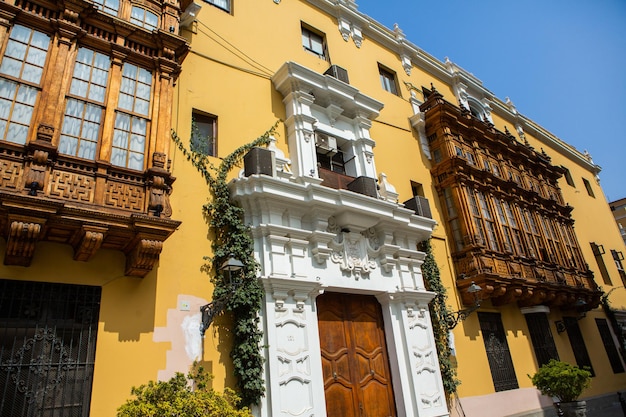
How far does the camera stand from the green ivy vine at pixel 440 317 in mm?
10422

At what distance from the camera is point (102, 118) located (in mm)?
6926

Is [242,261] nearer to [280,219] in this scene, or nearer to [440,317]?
[280,219]

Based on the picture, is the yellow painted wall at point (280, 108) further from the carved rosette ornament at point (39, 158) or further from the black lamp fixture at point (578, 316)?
the carved rosette ornament at point (39, 158)

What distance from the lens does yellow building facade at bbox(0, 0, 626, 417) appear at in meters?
6.16

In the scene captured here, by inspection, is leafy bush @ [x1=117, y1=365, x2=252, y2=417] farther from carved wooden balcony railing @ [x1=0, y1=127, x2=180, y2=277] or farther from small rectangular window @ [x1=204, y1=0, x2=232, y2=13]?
small rectangular window @ [x1=204, y1=0, x2=232, y2=13]

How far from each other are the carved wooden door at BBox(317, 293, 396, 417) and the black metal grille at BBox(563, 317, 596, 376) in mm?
9267

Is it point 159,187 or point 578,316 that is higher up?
point 159,187

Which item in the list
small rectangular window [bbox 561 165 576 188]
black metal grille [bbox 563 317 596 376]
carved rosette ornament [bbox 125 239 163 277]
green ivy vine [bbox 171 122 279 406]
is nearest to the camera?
carved rosette ornament [bbox 125 239 163 277]

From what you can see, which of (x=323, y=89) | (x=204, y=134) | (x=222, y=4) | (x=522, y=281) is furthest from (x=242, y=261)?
(x=522, y=281)

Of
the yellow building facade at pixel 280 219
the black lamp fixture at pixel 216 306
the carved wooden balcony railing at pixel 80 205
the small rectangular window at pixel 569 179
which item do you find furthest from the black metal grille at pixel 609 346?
the carved wooden balcony railing at pixel 80 205

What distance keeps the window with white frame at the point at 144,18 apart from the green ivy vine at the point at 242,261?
2061 mm

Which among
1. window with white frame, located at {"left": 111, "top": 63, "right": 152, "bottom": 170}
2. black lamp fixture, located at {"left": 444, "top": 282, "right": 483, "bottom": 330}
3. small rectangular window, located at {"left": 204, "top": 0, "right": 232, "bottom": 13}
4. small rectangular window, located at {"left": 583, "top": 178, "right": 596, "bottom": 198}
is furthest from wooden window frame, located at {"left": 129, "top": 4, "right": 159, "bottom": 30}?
small rectangular window, located at {"left": 583, "top": 178, "right": 596, "bottom": 198}

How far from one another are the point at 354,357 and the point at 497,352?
5.53m

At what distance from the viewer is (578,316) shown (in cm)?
1616
